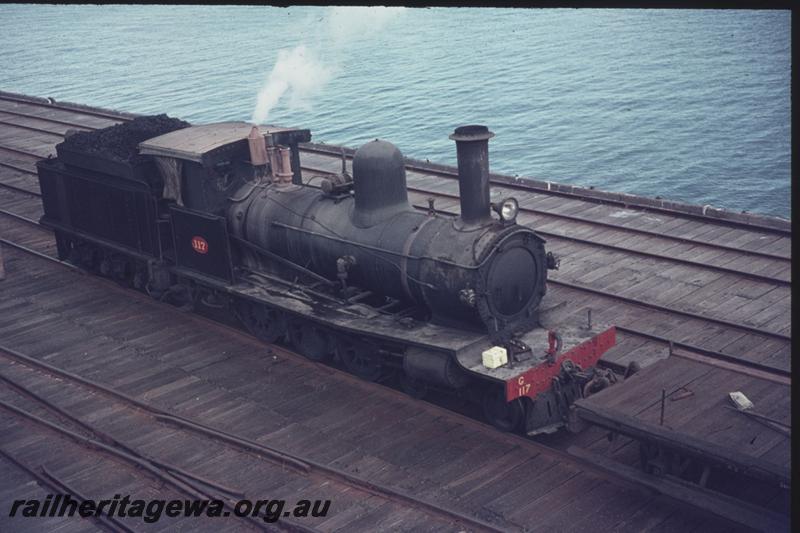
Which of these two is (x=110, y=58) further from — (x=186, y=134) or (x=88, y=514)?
(x=88, y=514)

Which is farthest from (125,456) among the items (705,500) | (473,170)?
(705,500)

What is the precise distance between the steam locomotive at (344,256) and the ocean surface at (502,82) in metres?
5.00

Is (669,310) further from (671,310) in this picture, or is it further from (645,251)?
(645,251)

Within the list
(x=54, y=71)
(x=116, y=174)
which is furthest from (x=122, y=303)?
(x=54, y=71)

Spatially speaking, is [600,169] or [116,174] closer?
[116,174]

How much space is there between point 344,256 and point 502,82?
41458 mm

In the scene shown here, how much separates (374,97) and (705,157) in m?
21.1

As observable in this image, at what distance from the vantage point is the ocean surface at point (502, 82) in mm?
35531

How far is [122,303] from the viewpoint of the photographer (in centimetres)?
1574

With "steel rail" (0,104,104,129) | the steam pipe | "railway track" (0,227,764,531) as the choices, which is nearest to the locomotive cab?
"railway track" (0,227,764,531)

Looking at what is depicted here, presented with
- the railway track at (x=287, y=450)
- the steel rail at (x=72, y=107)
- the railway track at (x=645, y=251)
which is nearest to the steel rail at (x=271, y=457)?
the railway track at (x=287, y=450)

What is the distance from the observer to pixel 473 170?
402 inches

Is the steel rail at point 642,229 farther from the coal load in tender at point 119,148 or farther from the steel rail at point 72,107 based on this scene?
the steel rail at point 72,107

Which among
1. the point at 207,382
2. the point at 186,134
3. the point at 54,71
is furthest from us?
the point at 54,71
